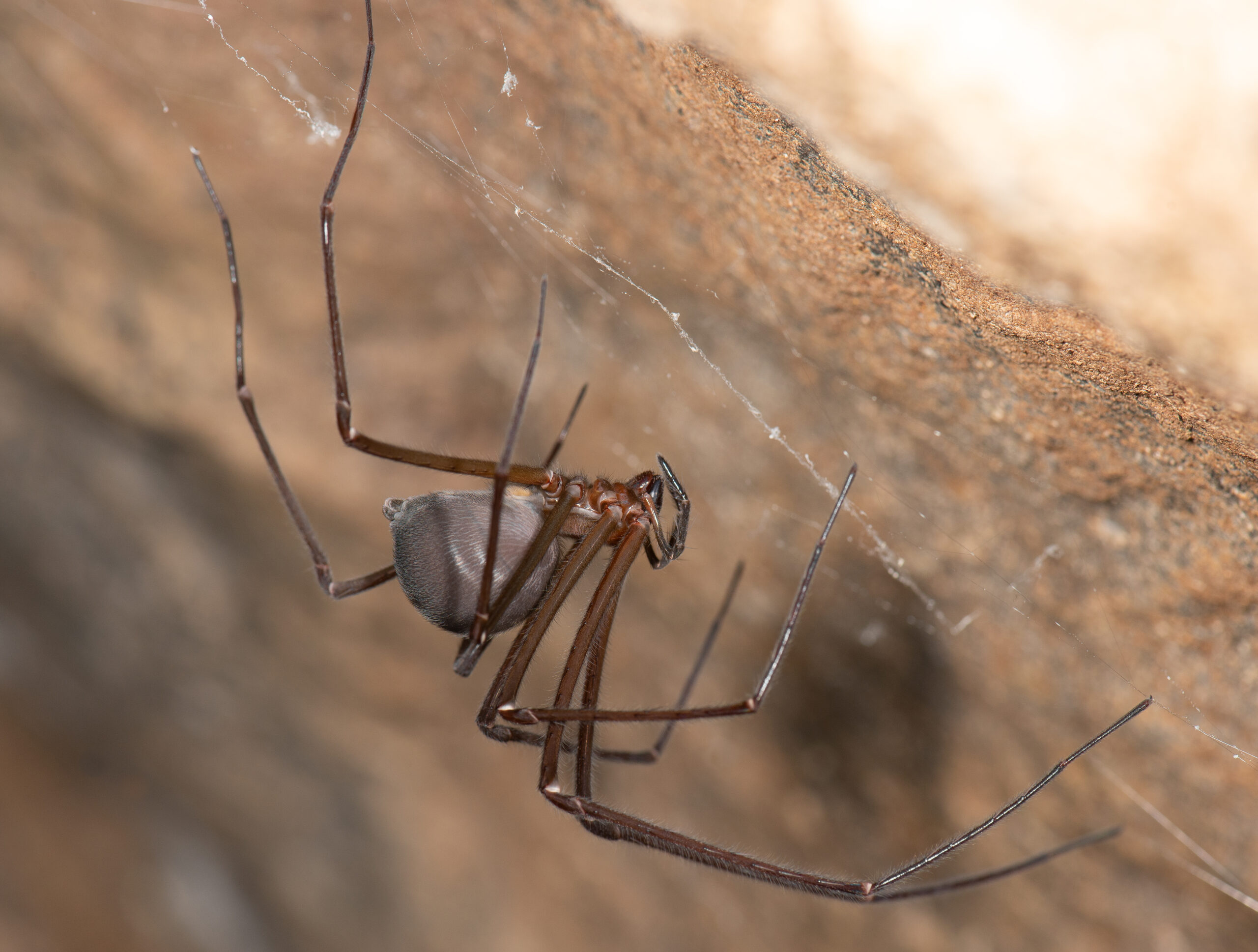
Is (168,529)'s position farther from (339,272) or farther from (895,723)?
(895,723)

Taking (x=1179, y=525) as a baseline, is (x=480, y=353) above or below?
above

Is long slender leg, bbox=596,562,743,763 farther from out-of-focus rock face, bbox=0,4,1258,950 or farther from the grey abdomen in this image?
the grey abdomen

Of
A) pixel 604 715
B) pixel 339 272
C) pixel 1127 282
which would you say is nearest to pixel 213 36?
pixel 339 272

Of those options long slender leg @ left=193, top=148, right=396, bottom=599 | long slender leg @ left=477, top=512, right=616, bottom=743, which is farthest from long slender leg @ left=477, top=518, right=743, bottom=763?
long slender leg @ left=193, top=148, right=396, bottom=599

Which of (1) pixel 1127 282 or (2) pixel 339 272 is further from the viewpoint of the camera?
(2) pixel 339 272

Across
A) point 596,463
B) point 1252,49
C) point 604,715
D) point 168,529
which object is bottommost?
point 604,715

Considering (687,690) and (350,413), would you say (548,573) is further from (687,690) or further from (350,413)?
(687,690)
